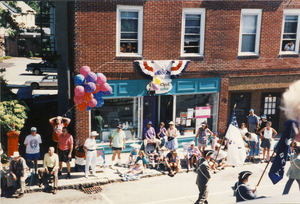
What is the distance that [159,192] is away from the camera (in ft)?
36.0

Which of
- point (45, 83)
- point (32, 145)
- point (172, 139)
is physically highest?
point (45, 83)

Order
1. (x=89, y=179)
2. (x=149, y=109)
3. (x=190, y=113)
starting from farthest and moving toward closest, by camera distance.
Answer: (x=190, y=113)
(x=149, y=109)
(x=89, y=179)

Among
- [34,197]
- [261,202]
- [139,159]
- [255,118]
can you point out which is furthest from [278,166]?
[255,118]

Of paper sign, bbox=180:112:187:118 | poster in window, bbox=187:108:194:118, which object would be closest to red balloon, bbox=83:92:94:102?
paper sign, bbox=180:112:187:118

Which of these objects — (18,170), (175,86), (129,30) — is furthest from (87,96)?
(175,86)

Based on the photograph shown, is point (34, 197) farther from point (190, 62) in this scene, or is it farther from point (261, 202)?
point (261, 202)

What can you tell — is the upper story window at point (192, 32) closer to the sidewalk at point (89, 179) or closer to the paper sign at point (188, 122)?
the paper sign at point (188, 122)

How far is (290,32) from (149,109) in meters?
7.99

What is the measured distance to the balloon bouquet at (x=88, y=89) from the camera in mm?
10883

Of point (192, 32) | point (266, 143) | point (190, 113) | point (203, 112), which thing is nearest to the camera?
point (266, 143)

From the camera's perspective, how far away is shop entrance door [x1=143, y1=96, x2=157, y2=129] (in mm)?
15074

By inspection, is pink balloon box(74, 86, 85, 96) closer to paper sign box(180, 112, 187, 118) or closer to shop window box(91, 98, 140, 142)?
shop window box(91, 98, 140, 142)

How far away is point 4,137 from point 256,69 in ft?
37.7

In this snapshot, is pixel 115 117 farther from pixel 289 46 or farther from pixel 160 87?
pixel 289 46
